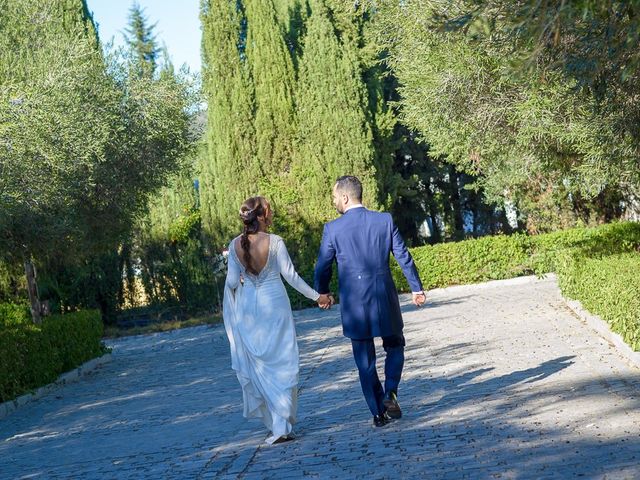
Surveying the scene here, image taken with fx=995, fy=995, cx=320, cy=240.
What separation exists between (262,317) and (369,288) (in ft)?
3.03

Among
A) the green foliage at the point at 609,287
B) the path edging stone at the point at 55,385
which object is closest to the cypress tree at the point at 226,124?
the path edging stone at the point at 55,385

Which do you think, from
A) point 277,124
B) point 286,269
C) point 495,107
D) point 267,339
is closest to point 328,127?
point 277,124

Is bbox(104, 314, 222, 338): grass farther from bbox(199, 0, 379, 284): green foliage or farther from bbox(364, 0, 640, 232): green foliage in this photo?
bbox(364, 0, 640, 232): green foliage

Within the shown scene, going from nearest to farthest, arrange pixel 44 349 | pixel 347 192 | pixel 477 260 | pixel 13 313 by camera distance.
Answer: pixel 347 192
pixel 44 349
pixel 13 313
pixel 477 260

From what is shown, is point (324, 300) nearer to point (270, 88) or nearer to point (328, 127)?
point (328, 127)

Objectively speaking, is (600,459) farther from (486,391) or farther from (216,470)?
(486,391)

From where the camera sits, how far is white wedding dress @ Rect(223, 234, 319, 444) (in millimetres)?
8133

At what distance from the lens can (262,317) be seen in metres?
8.27

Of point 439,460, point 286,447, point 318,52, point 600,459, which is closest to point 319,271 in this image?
point 286,447

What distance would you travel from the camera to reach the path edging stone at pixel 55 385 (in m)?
12.9

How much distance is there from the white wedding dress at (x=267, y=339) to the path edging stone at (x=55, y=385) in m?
5.51

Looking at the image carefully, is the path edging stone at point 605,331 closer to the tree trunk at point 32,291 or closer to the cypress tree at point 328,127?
the tree trunk at point 32,291

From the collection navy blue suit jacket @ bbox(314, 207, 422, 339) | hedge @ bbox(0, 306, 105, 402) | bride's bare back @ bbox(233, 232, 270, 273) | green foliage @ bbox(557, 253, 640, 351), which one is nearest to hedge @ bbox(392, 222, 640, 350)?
green foliage @ bbox(557, 253, 640, 351)

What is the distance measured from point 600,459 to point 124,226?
1513 centimetres
